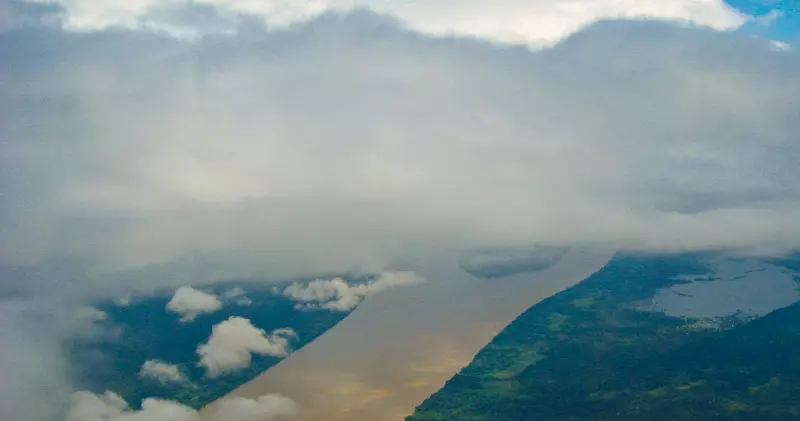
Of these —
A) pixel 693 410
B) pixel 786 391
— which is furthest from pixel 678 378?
pixel 786 391

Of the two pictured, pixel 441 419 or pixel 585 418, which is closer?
pixel 585 418

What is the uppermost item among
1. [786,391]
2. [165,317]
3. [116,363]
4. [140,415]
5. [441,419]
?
[165,317]

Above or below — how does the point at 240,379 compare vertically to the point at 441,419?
above

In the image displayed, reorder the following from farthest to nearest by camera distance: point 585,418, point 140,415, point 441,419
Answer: point 441,419
point 585,418
point 140,415

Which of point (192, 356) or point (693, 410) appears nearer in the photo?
point (693, 410)

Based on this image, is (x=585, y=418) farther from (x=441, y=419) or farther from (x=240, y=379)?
(x=240, y=379)

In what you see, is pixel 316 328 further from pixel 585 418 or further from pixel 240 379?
pixel 585 418

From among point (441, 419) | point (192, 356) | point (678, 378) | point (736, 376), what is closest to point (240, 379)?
point (192, 356)

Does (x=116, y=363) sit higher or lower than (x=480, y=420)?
higher

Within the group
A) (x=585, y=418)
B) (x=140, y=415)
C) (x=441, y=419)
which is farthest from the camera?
(x=441, y=419)
